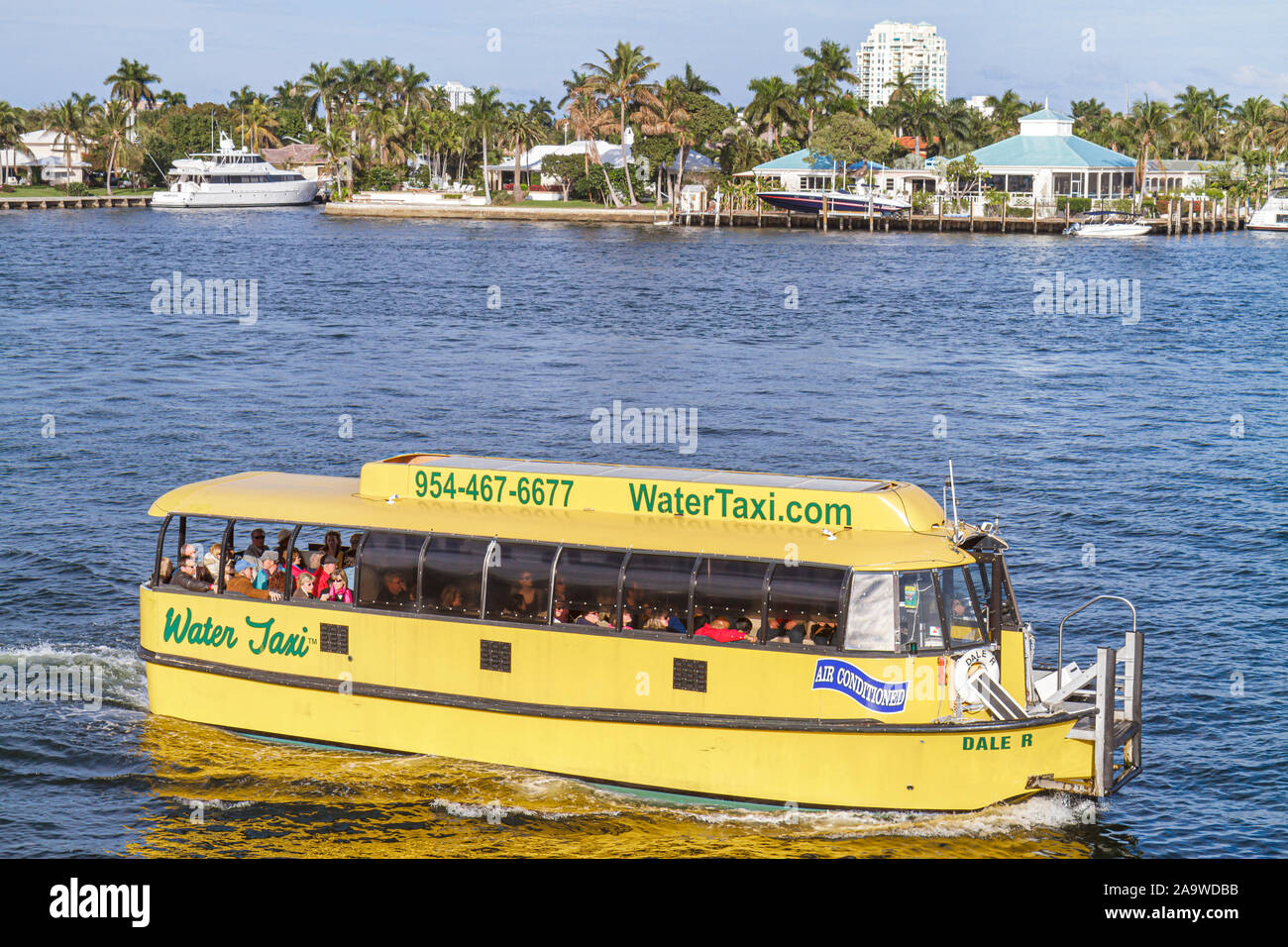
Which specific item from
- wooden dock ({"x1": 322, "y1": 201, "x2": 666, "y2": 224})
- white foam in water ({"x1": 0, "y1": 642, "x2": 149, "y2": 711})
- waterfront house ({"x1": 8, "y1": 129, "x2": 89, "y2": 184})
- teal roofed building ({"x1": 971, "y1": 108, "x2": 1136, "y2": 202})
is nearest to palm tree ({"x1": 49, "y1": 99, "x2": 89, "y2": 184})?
waterfront house ({"x1": 8, "y1": 129, "x2": 89, "y2": 184})

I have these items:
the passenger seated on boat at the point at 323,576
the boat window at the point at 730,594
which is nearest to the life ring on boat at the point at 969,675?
the boat window at the point at 730,594

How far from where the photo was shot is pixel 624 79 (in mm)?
138750

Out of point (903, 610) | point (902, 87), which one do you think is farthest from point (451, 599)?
point (902, 87)

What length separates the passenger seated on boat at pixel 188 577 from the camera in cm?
1925

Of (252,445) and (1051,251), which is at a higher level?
(1051,251)

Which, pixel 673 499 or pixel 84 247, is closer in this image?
pixel 673 499

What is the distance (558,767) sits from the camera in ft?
57.1

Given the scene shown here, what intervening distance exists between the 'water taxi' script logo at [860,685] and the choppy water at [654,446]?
1.47 m

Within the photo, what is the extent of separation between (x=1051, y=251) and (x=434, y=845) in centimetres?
10208

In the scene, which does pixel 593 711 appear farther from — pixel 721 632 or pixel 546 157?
pixel 546 157

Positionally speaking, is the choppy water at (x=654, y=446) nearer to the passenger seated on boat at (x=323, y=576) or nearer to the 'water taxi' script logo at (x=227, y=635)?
the 'water taxi' script logo at (x=227, y=635)
